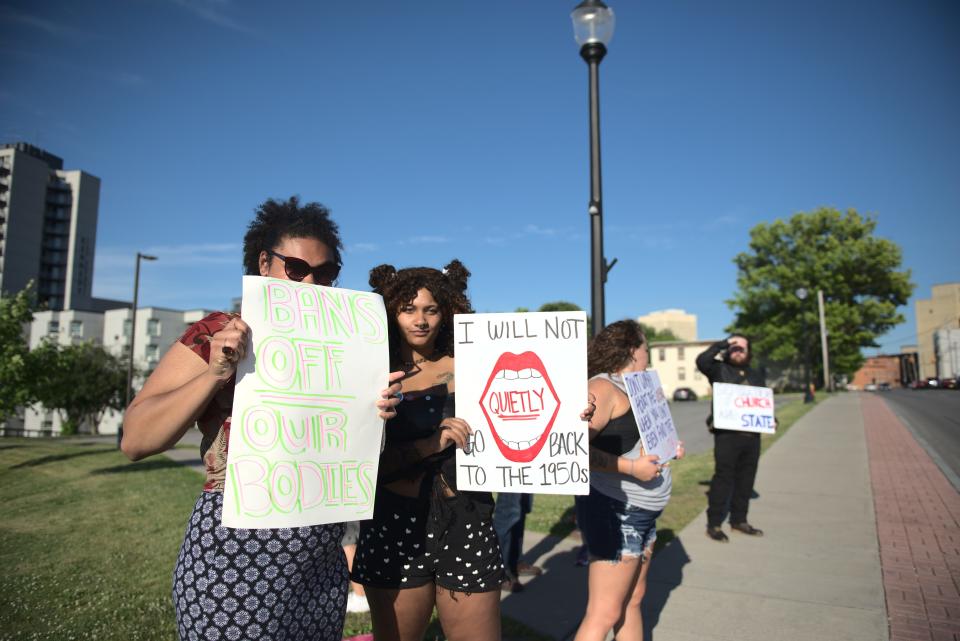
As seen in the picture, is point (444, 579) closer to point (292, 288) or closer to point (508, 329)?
point (508, 329)

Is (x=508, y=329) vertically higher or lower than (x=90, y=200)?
lower

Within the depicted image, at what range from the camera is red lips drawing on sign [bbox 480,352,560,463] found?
2.40 meters

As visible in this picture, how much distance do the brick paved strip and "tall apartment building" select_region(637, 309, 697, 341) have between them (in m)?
135

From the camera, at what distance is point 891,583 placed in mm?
4793

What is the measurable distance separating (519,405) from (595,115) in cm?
484

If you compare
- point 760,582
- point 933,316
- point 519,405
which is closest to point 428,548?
point 519,405

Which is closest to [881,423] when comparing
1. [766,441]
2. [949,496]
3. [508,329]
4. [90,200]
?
[766,441]

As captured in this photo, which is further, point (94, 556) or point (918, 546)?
point (94, 556)

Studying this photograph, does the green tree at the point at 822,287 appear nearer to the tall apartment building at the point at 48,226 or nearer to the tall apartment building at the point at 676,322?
the tall apartment building at the point at 48,226

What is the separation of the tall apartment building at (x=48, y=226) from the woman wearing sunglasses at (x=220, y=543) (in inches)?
3670

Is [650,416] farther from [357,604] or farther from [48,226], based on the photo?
[48,226]

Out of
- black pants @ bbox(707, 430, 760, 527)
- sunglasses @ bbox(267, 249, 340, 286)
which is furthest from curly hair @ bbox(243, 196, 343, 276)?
black pants @ bbox(707, 430, 760, 527)

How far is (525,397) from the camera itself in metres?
2.44

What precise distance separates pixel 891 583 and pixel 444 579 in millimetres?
4544
